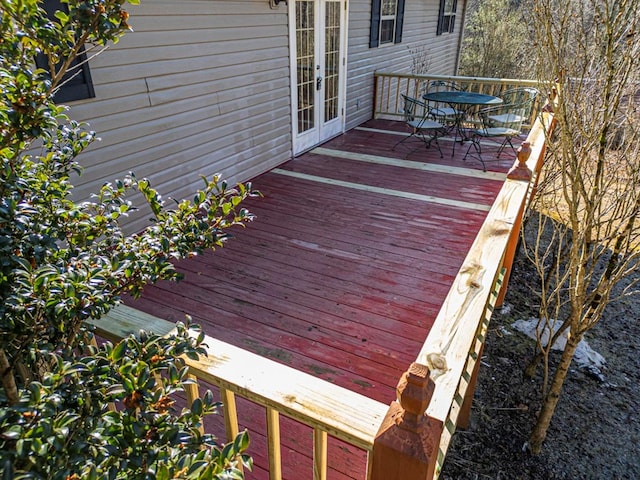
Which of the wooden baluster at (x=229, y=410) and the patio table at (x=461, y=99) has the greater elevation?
the patio table at (x=461, y=99)

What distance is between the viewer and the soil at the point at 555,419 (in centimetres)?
297

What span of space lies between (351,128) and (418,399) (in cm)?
685

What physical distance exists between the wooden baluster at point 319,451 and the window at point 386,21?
7.20 m

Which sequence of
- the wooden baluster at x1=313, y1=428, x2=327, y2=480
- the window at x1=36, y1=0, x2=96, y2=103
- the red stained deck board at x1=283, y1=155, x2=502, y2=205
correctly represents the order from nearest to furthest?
the wooden baluster at x1=313, y1=428, x2=327, y2=480
the window at x1=36, y1=0, x2=96, y2=103
the red stained deck board at x1=283, y1=155, x2=502, y2=205

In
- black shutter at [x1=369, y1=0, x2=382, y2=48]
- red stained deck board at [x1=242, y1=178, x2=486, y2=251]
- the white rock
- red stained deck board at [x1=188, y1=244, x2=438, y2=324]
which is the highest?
black shutter at [x1=369, y1=0, x2=382, y2=48]

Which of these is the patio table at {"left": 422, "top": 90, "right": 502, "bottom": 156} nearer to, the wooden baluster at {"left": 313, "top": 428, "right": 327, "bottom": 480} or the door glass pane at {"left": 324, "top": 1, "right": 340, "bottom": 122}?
the door glass pane at {"left": 324, "top": 1, "right": 340, "bottom": 122}

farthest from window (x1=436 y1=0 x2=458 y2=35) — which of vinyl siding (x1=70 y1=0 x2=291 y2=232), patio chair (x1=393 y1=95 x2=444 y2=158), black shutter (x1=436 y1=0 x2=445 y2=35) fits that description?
vinyl siding (x1=70 y1=0 x2=291 y2=232)

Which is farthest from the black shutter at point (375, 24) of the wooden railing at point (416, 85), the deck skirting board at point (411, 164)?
the deck skirting board at point (411, 164)

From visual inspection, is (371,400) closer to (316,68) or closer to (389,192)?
(389,192)

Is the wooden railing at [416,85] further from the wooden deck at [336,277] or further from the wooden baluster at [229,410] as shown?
the wooden baluster at [229,410]

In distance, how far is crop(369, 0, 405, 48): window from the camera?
23.5 ft

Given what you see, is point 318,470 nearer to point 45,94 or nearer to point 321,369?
point 321,369

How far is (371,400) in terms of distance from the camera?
116cm

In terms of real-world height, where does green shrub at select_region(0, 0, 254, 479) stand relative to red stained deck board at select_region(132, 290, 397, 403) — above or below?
above
